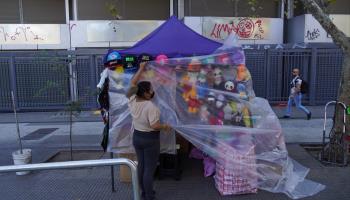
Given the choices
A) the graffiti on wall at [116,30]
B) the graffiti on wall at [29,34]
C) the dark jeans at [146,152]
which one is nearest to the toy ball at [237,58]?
the dark jeans at [146,152]

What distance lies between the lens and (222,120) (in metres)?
5.32

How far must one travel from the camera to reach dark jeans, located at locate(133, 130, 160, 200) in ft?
15.3

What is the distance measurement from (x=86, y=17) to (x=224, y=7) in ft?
17.8

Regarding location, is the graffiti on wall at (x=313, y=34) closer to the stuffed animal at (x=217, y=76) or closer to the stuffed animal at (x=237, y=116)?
the stuffed animal at (x=217, y=76)

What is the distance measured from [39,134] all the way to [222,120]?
6183 millimetres

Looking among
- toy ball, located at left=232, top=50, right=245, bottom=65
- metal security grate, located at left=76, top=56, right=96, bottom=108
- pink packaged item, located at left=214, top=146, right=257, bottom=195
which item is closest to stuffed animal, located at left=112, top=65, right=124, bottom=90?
toy ball, located at left=232, top=50, right=245, bottom=65

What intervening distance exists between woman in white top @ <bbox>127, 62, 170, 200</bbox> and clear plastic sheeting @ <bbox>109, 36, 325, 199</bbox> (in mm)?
690

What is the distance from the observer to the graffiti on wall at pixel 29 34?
14.1 m

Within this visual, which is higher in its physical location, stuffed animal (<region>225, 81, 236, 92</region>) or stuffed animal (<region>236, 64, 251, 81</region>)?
stuffed animal (<region>236, 64, 251, 81</region>)

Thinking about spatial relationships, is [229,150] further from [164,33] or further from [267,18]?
[267,18]

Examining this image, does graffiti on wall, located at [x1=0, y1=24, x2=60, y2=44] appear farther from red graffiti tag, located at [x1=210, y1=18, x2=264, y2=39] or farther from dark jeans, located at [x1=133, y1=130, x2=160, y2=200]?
dark jeans, located at [x1=133, y1=130, x2=160, y2=200]

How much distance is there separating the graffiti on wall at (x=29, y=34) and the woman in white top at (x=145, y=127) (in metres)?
10.5

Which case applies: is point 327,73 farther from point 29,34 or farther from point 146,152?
point 29,34

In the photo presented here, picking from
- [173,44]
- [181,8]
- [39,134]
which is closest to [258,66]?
[181,8]
